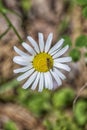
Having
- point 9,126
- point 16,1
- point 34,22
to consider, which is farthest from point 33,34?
point 9,126

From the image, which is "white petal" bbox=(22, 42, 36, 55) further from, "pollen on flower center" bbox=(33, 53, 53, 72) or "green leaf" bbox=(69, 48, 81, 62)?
"green leaf" bbox=(69, 48, 81, 62)

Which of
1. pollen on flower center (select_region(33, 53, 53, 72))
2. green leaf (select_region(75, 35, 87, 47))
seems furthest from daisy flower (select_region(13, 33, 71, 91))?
green leaf (select_region(75, 35, 87, 47))


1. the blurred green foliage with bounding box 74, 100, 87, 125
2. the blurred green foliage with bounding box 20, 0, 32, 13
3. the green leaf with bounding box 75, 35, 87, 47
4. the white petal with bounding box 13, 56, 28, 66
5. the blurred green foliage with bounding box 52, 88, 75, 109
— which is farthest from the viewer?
the blurred green foliage with bounding box 20, 0, 32, 13

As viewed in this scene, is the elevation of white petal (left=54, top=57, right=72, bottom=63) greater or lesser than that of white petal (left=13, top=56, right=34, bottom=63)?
lesser

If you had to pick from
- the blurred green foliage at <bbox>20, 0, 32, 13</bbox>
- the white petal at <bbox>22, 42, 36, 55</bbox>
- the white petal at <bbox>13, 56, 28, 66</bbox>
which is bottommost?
the white petal at <bbox>13, 56, 28, 66</bbox>

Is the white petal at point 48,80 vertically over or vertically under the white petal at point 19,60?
under

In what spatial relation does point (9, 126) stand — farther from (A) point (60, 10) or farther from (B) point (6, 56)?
(A) point (60, 10)

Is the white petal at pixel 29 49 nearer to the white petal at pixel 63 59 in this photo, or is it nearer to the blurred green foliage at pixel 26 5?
the white petal at pixel 63 59

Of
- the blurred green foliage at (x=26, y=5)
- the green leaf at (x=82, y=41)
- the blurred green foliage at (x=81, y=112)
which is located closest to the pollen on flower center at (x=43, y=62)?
the green leaf at (x=82, y=41)
